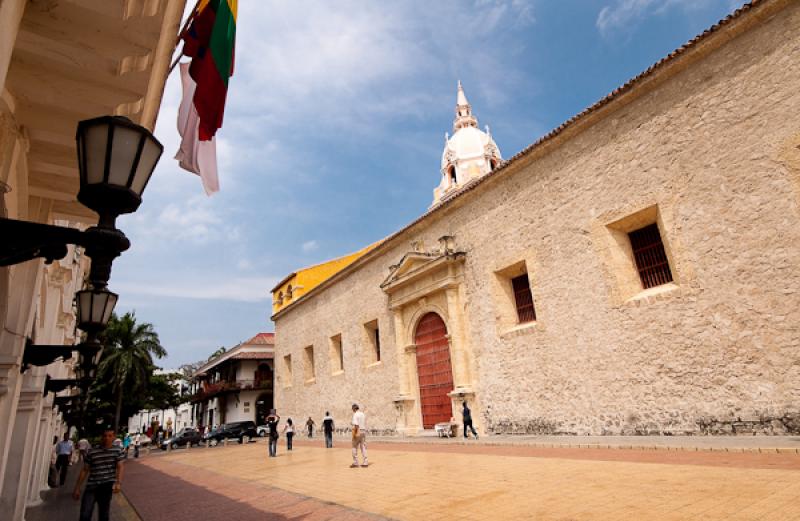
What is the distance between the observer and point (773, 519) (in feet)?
12.0

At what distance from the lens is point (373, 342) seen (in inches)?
784

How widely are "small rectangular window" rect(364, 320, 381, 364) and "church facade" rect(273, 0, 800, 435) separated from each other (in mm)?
3030

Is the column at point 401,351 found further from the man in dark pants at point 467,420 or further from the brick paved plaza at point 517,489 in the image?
the brick paved plaza at point 517,489

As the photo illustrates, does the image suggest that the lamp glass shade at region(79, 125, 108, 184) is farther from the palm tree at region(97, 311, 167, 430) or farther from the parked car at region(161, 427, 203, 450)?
the palm tree at region(97, 311, 167, 430)

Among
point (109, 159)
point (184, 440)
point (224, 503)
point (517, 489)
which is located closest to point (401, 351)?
point (224, 503)

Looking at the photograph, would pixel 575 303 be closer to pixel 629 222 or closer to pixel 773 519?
pixel 629 222

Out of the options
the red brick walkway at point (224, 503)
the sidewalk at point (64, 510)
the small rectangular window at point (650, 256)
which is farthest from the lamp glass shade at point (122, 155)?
the small rectangular window at point (650, 256)

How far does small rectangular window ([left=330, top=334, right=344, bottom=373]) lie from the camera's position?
73.7ft

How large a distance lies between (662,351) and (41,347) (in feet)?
34.2

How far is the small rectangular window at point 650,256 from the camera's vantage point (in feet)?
33.5

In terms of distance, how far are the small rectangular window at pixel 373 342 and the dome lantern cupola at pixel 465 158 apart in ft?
72.6

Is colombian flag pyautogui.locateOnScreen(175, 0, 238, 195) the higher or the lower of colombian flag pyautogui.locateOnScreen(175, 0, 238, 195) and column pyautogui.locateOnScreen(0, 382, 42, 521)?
the higher

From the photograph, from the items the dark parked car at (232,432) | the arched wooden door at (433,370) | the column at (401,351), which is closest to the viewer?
the arched wooden door at (433,370)

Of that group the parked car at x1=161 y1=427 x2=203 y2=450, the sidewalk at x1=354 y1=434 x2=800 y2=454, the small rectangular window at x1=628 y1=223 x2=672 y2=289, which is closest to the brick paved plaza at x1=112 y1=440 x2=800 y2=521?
the sidewalk at x1=354 y1=434 x2=800 y2=454
